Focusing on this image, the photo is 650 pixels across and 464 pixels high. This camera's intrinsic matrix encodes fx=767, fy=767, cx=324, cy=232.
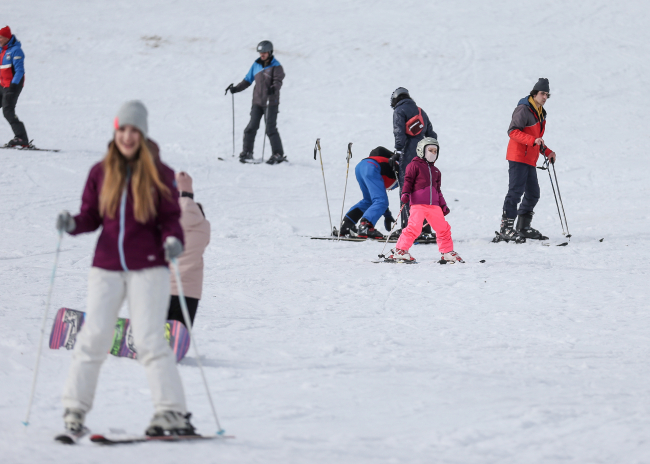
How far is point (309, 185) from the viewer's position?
12.5 metres

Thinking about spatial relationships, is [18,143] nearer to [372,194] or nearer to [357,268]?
[372,194]

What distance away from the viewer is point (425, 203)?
24.5 feet

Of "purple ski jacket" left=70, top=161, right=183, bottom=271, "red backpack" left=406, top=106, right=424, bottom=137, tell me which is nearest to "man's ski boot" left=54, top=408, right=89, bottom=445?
"purple ski jacket" left=70, top=161, right=183, bottom=271

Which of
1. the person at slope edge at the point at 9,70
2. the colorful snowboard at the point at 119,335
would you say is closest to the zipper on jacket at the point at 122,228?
the colorful snowboard at the point at 119,335

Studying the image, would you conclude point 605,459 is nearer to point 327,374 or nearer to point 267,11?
point 327,374

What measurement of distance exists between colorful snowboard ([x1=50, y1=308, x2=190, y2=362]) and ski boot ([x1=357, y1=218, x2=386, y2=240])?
4917 millimetres

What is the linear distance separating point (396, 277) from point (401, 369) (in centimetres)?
265

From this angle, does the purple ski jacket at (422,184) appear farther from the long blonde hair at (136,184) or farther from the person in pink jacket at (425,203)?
the long blonde hair at (136,184)

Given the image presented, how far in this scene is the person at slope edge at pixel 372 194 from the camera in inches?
356

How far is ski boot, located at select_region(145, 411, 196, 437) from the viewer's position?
3.11 meters

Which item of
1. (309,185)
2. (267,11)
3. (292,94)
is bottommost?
(309,185)

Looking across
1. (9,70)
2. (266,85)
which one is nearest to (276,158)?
(266,85)

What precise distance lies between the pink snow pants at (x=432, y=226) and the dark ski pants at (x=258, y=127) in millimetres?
5907

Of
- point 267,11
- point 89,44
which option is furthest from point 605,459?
point 267,11
